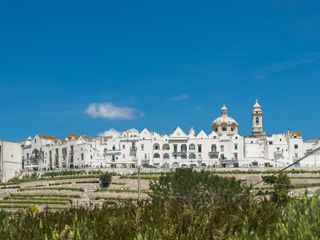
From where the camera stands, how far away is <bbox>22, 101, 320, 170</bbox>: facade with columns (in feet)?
317

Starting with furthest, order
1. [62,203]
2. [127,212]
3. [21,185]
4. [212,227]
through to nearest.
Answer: [21,185] < [62,203] < [127,212] < [212,227]

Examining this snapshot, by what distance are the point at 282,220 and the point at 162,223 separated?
Answer: 279cm

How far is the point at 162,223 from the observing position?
14.0 m

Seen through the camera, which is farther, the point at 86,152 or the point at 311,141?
the point at 311,141

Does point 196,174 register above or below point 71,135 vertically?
below

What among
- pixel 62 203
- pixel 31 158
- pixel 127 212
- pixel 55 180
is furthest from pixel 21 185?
pixel 127 212

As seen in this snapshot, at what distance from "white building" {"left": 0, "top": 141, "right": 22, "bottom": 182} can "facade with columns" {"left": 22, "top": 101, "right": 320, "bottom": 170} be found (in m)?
7.13

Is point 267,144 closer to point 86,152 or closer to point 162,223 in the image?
point 86,152

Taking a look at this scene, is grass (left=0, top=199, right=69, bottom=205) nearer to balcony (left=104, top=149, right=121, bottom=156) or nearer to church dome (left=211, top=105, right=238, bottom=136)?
balcony (left=104, top=149, right=121, bottom=156)

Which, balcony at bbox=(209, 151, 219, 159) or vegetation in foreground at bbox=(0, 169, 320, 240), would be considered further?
balcony at bbox=(209, 151, 219, 159)

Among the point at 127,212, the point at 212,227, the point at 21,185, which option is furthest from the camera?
the point at 21,185

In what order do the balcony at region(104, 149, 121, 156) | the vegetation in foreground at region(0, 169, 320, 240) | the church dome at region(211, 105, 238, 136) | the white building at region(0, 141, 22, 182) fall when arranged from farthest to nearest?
the church dome at region(211, 105, 238, 136), the balcony at region(104, 149, 121, 156), the white building at region(0, 141, 22, 182), the vegetation in foreground at region(0, 169, 320, 240)

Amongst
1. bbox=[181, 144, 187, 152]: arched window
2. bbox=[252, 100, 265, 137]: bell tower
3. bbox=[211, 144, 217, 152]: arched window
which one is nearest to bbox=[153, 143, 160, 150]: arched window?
bbox=[181, 144, 187, 152]: arched window

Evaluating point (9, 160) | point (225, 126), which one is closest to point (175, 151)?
point (225, 126)
